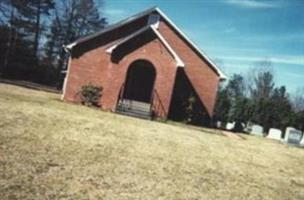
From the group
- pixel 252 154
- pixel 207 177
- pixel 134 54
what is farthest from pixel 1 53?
pixel 207 177

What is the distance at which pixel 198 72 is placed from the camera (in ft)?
102

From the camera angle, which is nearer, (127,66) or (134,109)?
(134,109)

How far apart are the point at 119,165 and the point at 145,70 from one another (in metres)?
20.8

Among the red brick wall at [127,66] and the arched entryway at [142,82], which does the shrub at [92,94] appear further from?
the arched entryway at [142,82]

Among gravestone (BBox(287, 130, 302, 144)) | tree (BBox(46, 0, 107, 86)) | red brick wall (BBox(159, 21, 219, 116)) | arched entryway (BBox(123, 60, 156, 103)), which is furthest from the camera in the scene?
tree (BBox(46, 0, 107, 86))

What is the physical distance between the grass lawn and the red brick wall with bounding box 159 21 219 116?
12.9 meters

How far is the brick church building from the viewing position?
Answer: 27.2 m

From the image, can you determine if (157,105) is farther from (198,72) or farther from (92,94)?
(198,72)

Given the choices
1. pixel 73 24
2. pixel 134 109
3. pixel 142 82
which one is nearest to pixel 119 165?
pixel 134 109

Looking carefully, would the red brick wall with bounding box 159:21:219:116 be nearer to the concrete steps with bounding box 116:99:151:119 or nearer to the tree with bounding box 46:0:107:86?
the concrete steps with bounding box 116:99:151:119

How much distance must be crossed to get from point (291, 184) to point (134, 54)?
15909 mm

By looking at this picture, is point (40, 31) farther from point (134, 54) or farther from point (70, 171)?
point (70, 171)

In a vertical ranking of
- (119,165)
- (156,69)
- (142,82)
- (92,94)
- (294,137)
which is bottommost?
(119,165)

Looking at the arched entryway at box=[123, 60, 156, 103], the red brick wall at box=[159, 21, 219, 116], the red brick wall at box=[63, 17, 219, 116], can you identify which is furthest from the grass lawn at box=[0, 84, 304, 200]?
the arched entryway at box=[123, 60, 156, 103]
